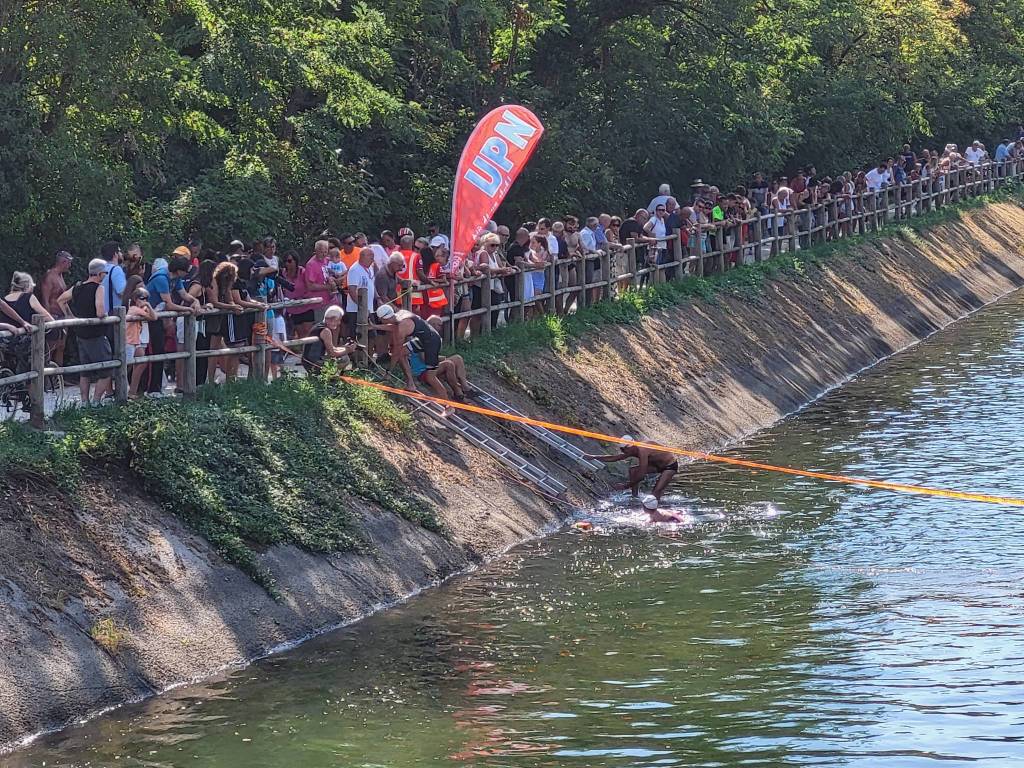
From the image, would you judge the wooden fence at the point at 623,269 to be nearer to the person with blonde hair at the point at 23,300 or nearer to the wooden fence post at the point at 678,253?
the wooden fence post at the point at 678,253

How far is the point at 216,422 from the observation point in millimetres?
18328

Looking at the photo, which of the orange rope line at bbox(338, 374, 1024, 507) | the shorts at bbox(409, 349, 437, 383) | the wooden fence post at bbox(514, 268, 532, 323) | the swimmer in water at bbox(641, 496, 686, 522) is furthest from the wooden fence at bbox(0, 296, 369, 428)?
the wooden fence post at bbox(514, 268, 532, 323)

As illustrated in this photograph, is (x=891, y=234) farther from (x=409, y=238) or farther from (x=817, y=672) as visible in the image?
(x=817, y=672)

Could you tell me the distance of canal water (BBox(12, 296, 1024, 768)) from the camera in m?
13.2

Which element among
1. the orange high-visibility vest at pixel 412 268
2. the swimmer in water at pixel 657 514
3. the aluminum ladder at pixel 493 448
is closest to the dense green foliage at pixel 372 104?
the orange high-visibility vest at pixel 412 268

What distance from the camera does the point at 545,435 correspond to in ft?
77.1

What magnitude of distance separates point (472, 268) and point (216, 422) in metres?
7.21

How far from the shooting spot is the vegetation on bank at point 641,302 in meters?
24.8

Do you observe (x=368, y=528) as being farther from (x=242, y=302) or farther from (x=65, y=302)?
(x=65, y=302)

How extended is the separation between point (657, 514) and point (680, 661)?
5890 millimetres

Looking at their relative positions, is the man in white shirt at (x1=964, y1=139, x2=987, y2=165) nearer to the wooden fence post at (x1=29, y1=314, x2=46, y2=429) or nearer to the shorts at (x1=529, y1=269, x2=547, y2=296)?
the shorts at (x1=529, y1=269, x2=547, y2=296)

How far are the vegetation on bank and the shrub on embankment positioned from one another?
3902 millimetres

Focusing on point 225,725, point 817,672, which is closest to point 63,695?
point 225,725

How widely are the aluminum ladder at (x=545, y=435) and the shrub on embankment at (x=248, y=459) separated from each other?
1968mm
